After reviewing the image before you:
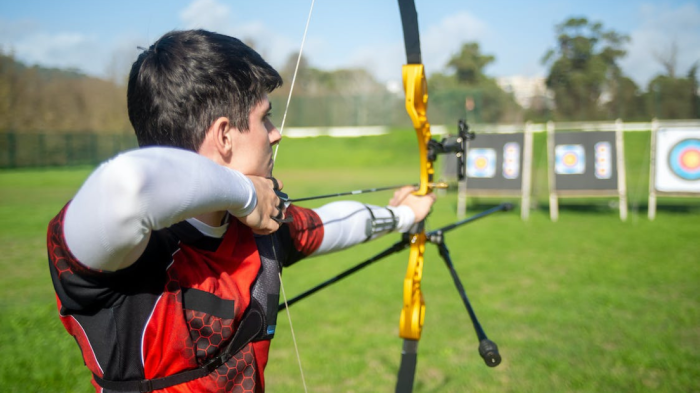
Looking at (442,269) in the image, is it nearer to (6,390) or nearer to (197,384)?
(6,390)

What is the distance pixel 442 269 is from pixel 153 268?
14.5 ft

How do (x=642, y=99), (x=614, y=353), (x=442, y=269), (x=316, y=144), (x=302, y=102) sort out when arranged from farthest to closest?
(x=302, y=102)
(x=316, y=144)
(x=642, y=99)
(x=442, y=269)
(x=614, y=353)

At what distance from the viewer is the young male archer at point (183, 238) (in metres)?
0.64

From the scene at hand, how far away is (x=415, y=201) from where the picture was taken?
1.76 metres

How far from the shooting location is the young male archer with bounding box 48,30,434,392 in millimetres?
639

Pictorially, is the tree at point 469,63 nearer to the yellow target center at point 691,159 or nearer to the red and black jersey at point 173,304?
the yellow target center at point 691,159

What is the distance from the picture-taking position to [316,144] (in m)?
23.6

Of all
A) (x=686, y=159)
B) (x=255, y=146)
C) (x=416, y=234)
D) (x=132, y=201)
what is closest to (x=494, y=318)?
(x=416, y=234)

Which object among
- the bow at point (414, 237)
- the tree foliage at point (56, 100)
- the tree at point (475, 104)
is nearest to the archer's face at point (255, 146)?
the bow at point (414, 237)

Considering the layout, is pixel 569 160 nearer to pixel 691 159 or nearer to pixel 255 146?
pixel 691 159

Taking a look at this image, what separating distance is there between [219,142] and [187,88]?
99 millimetres

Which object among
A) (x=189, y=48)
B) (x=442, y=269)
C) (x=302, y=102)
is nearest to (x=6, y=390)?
(x=189, y=48)

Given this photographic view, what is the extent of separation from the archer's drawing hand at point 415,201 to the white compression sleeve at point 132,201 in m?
1.09

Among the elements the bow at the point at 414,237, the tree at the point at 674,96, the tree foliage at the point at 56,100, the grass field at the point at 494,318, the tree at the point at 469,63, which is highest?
the tree at the point at 469,63
